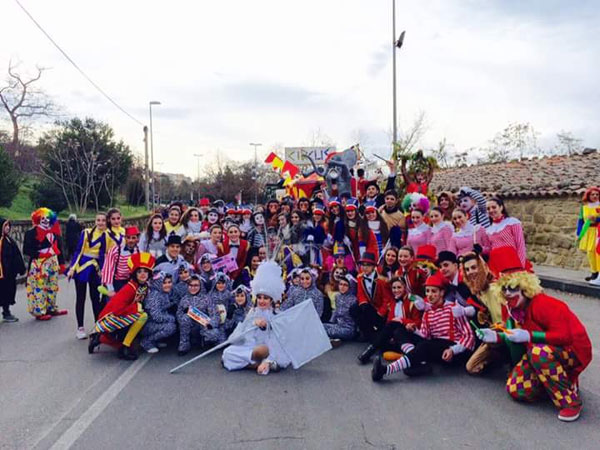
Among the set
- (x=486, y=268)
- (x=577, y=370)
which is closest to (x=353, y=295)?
(x=486, y=268)

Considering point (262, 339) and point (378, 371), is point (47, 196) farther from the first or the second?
point (378, 371)

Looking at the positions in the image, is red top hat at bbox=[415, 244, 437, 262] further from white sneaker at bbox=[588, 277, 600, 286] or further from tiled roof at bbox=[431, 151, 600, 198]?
white sneaker at bbox=[588, 277, 600, 286]

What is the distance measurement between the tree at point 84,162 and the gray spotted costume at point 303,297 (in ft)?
83.9

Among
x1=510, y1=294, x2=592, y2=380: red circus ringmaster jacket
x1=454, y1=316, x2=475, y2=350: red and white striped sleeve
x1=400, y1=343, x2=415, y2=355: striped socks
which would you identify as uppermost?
x1=510, y1=294, x2=592, y2=380: red circus ringmaster jacket

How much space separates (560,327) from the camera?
13.9 ft

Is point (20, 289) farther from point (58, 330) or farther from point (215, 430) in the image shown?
point (215, 430)

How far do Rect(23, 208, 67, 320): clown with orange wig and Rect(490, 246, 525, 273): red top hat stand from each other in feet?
22.5

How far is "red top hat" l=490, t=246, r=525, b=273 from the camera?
16.4 feet

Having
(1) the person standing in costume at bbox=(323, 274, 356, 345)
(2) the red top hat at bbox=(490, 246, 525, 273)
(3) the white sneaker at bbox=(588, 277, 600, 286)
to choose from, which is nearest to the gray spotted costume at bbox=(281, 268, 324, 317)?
(1) the person standing in costume at bbox=(323, 274, 356, 345)

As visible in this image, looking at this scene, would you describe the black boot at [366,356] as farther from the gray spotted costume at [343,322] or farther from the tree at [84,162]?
the tree at [84,162]

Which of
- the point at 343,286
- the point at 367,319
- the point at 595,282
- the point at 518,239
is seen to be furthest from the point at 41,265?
the point at 595,282

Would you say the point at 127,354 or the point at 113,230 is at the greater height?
the point at 113,230

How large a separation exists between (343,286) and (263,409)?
8.50 feet

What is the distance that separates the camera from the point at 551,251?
48.4 feet
